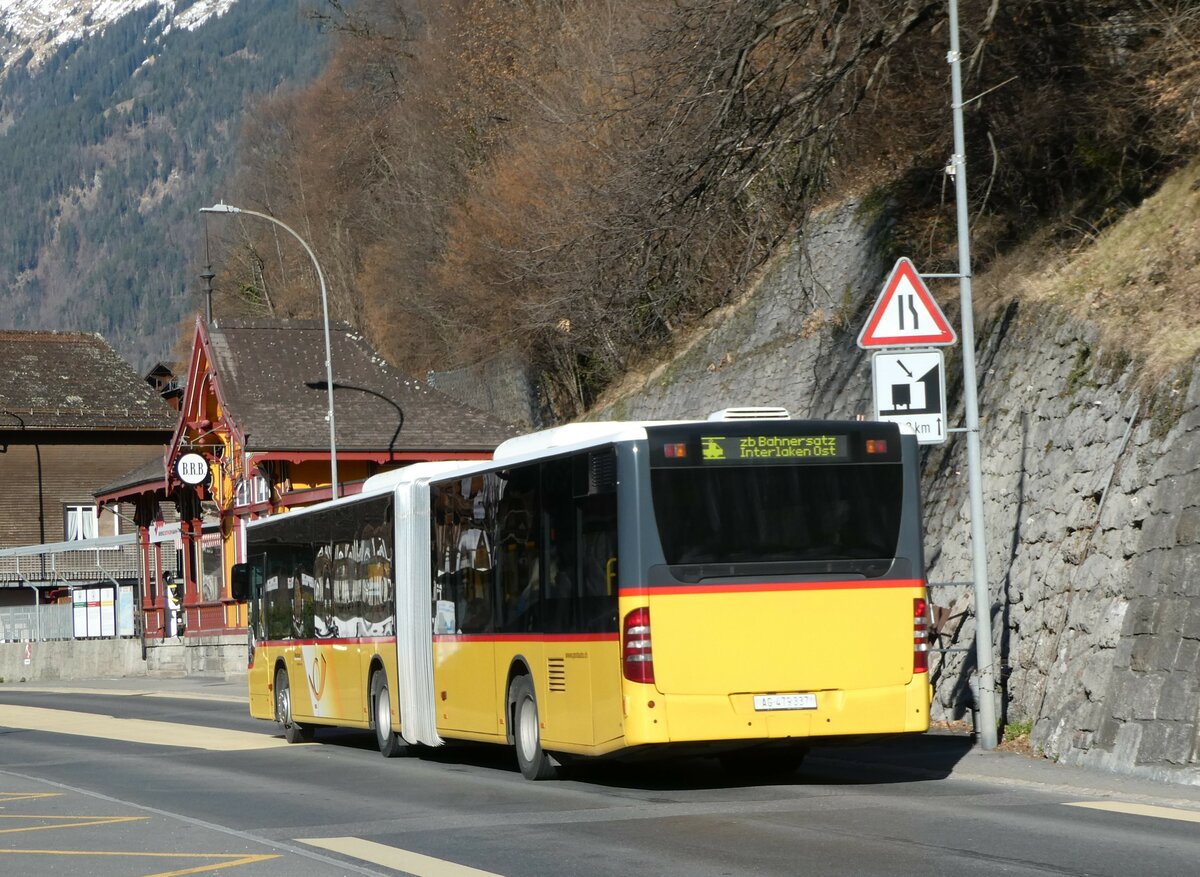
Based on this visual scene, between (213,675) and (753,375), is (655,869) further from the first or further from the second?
(213,675)

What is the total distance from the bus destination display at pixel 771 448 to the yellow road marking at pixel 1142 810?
10.8ft

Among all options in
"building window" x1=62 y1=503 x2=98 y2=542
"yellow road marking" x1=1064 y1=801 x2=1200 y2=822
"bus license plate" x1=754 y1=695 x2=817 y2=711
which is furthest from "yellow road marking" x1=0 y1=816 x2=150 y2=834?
"building window" x1=62 y1=503 x2=98 y2=542

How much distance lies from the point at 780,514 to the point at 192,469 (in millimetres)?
37885

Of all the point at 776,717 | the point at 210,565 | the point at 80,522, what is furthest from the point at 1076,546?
the point at 80,522

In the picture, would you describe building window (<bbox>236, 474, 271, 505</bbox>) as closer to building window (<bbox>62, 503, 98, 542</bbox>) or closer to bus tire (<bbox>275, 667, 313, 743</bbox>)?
bus tire (<bbox>275, 667, 313, 743</bbox>)

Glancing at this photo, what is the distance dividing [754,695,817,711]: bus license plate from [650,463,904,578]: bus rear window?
3.39 feet

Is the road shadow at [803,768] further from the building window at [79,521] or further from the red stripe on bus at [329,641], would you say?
the building window at [79,521]

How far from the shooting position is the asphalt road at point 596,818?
10.5 m

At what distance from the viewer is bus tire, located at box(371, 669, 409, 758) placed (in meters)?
19.5

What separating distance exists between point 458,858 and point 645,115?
15.3 metres

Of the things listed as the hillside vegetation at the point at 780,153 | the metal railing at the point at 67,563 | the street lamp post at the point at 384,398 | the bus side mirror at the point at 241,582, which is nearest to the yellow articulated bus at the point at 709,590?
the hillside vegetation at the point at 780,153

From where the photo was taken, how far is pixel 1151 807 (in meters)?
12.3

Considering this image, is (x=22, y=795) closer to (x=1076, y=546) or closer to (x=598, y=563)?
(x=598, y=563)

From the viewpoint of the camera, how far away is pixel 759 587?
14102mm
